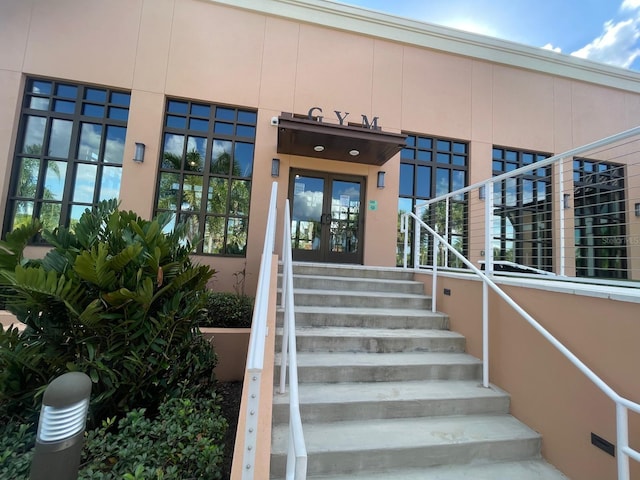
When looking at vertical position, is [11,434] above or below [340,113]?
below

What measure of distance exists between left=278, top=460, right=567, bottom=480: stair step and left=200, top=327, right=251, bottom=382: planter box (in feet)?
7.78

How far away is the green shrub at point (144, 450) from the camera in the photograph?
189 cm

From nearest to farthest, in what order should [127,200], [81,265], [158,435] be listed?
[158,435]
[81,265]
[127,200]

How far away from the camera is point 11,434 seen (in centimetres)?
235

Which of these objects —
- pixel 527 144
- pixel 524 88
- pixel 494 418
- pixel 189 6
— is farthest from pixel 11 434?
pixel 524 88

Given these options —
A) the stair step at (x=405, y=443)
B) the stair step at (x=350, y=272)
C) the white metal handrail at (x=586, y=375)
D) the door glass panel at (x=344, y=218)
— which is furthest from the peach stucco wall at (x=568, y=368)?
the door glass panel at (x=344, y=218)

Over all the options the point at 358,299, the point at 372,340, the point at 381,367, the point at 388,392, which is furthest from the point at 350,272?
the point at 388,392

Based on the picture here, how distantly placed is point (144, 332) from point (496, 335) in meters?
3.41

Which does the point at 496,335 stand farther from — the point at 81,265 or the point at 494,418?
the point at 81,265

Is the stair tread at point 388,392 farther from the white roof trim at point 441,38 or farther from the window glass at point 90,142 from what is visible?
the white roof trim at point 441,38

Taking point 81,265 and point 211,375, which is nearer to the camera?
point 81,265

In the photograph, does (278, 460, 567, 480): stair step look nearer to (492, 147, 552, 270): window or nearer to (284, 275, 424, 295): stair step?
(284, 275, 424, 295): stair step

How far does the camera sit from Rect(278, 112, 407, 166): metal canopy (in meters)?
5.44

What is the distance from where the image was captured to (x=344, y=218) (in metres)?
6.84
